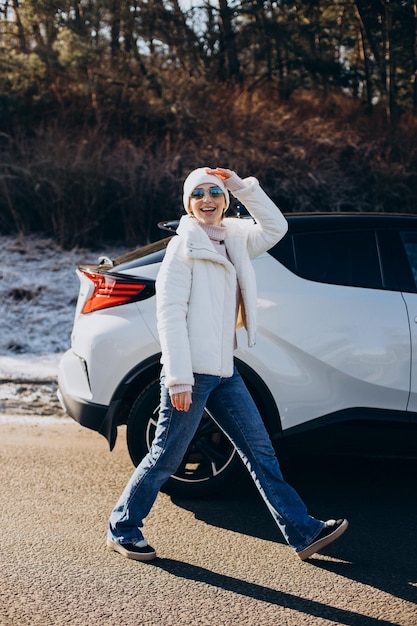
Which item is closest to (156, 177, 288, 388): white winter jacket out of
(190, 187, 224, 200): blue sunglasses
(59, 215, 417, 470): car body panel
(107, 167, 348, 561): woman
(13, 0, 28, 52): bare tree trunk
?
(107, 167, 348, 561): woman

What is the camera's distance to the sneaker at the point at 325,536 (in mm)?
3953

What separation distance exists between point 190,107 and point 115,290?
11.5 metres

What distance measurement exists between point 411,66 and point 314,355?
14.4 meters

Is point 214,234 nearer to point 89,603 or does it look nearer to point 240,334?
point 240,334

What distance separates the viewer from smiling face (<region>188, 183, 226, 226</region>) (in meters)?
3.81

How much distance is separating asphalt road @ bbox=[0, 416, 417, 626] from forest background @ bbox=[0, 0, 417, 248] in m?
7.71

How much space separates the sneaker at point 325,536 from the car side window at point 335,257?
1.40 m

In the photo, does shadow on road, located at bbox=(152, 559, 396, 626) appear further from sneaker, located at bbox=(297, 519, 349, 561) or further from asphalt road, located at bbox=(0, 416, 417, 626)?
sneaker, located at bbox=(297, 519, 349, 561)

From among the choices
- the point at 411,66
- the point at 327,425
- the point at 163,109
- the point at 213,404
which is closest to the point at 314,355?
the point at 327,425

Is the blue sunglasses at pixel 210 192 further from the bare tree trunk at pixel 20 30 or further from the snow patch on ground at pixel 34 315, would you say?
the bare tree trunk at pixel 20 30

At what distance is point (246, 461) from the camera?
13.2 ft

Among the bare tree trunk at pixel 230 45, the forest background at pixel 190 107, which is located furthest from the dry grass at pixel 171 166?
the bare tree trunk at pixel 230 45

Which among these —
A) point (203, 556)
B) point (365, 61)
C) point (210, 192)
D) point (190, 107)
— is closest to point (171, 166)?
point (190, 107)

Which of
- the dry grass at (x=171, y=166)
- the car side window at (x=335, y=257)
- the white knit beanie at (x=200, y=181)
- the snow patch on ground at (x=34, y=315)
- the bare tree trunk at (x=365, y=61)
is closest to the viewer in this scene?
the white knit beanie at (x=200, y=181)
